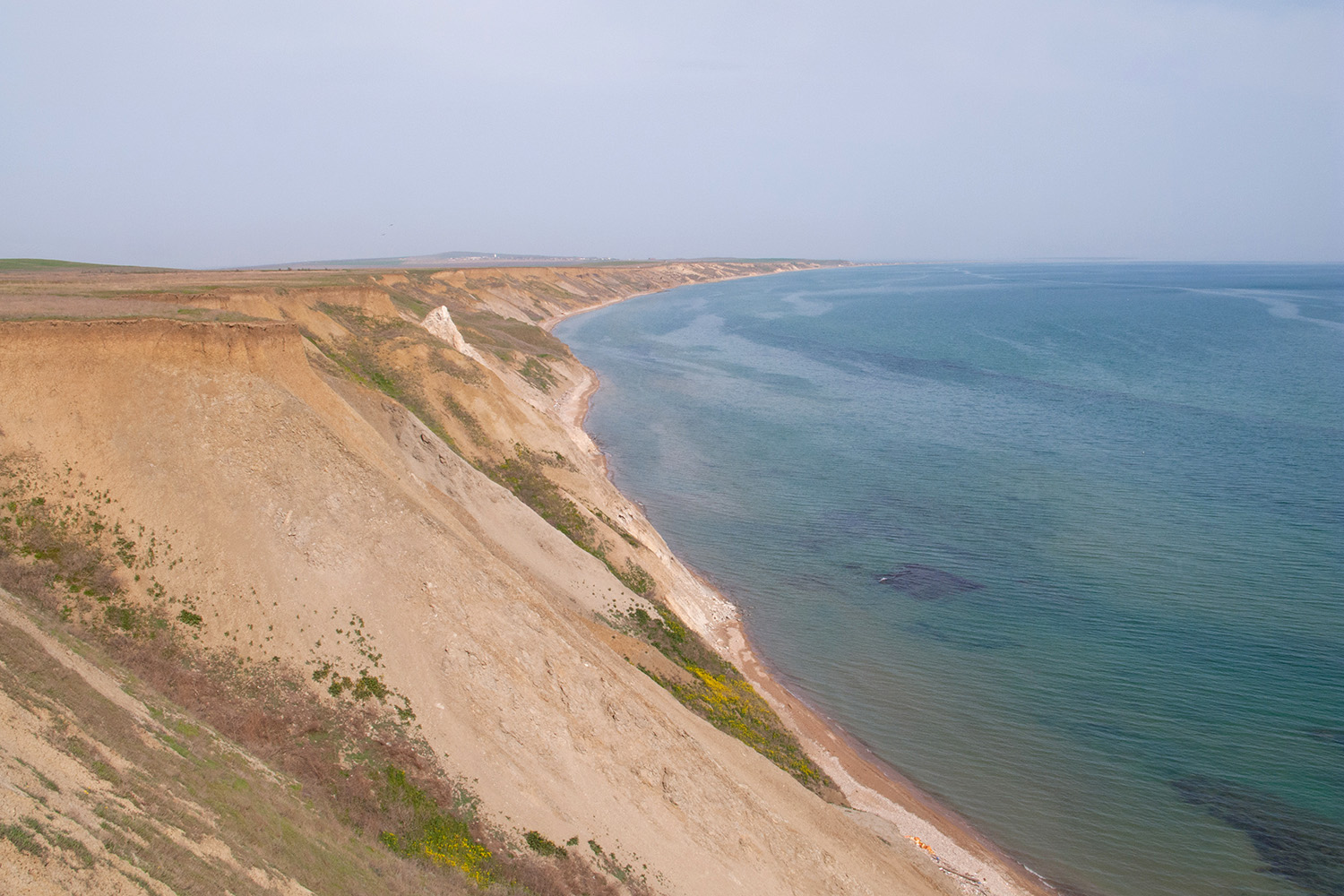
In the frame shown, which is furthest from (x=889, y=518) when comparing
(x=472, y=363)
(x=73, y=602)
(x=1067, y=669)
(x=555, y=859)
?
(x=73, y=602)

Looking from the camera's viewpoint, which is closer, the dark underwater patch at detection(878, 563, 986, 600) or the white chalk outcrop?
the dark underwater patch at detection(878, 563, 986, 600)

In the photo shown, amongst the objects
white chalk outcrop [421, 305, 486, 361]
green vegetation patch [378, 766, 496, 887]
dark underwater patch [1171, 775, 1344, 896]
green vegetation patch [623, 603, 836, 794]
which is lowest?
dark underwater patch [1171, 775, 1344, 896]

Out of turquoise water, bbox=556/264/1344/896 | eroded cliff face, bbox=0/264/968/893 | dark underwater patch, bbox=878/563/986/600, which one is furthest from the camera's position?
dark underwater patch, bbox=878/563/986/600

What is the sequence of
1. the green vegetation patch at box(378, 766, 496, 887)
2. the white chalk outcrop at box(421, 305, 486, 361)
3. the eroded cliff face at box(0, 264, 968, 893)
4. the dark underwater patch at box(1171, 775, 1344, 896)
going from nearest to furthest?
the green vegetation patch at box(378, 766, 496, 887) < the eroded cliff face at box(0, 264, 968, 893) < the dark underwater patch at box(1171, 775, 1344, 896) < the white chalk outcrop at box(421, 305, 486, 361)

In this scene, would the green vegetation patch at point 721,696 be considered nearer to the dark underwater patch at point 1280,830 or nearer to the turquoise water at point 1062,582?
the turquoise water at point 1062,582

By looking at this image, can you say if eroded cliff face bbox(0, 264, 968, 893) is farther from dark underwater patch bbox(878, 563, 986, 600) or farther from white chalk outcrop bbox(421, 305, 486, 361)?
white chalk outcrop bbox(421, 305, 486, 361)

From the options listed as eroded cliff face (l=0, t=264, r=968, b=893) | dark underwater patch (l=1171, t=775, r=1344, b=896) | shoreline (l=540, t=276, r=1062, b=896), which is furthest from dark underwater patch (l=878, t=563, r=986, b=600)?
eroded cliff face (l=0, t=264, r=968, b=893)

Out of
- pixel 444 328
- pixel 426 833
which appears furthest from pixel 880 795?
pixel 444 328

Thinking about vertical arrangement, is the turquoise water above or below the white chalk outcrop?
below
